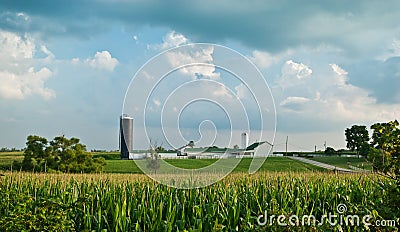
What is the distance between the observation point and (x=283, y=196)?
27.2ft

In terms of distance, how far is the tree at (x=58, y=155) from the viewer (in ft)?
76.4

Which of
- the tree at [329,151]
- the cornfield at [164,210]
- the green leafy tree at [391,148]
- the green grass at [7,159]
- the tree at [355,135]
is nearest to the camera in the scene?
the green leafy tree at [391,148]

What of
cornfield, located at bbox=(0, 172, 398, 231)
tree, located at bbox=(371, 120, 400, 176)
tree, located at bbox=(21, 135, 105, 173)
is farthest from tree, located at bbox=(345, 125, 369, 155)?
tree, located at bbox=(371, 120, 400, 176)

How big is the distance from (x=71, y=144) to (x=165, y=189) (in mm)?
16820

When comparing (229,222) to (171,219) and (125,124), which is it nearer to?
(171,219)

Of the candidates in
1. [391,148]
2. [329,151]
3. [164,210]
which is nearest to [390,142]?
[391,148]

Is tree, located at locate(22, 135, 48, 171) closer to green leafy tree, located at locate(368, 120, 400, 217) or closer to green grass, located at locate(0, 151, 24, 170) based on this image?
green grass, located at locate(0, 151, 24, 170)

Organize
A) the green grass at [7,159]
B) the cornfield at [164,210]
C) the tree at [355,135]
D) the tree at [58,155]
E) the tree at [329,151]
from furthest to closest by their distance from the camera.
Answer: the tree at [329,151]
the tree at [355,135]
the green grass at [7,159]
the tree at [58,155]
the cornfield at [164,210]

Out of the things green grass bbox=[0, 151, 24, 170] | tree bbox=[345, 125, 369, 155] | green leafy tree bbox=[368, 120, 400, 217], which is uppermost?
tree bbox=[345, 125, 369, 155]

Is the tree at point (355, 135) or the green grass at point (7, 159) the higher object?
the tree at point (355, 135)

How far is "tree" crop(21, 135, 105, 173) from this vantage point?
917 inches

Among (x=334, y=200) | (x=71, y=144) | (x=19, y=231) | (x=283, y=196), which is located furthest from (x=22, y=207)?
(x=71, y=144)

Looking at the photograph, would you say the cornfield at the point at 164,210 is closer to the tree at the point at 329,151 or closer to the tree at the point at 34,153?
the tree at the point at 34,153

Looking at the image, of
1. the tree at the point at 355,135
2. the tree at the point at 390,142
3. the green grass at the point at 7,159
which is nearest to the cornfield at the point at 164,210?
the tree at the point at 390,142
